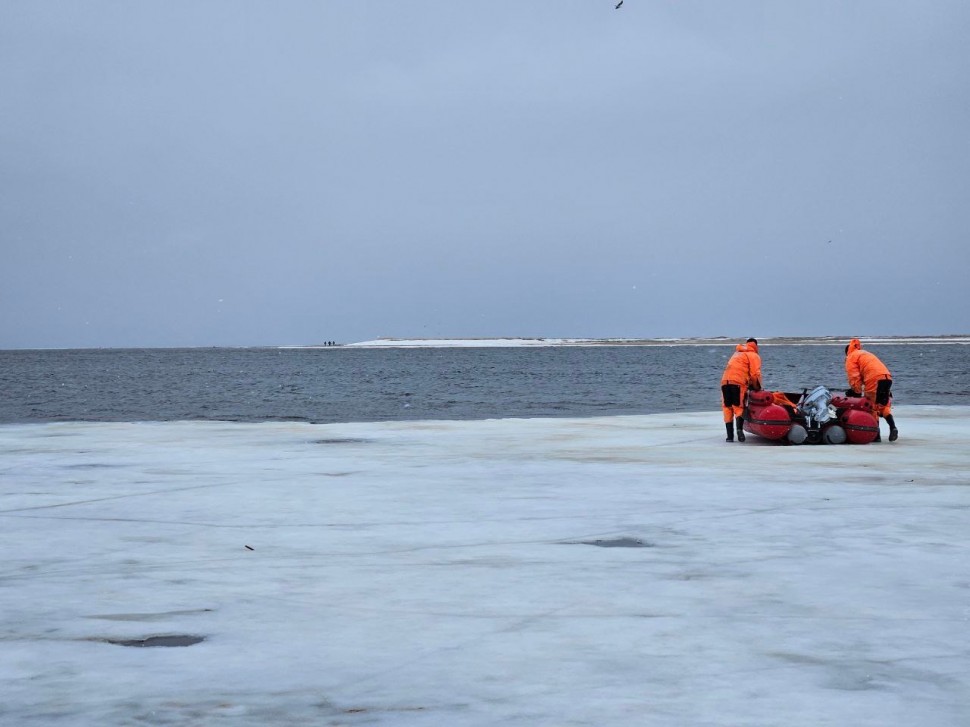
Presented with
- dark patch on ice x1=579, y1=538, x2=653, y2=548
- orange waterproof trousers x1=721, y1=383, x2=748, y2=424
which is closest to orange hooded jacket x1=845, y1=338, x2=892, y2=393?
orange waterproof trousers x1=721, y1=383, x2=748, y2=424

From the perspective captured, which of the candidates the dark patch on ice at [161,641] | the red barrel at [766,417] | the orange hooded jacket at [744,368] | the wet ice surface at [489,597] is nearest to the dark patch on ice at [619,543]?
the wet ice surface at [489,597]

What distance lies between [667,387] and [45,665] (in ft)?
148

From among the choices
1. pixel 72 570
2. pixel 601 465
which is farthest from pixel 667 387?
pixel 72 570

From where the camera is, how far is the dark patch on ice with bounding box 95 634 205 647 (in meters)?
4.73

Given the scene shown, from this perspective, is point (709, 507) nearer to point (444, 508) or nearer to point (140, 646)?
point (444, 508)

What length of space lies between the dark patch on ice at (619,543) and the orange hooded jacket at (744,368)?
7472mm

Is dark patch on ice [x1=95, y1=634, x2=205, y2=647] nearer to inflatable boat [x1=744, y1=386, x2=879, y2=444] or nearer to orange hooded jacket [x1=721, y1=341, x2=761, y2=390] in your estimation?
orange hooded jacket [x1=721, y1=341, x2=761, y2=390]

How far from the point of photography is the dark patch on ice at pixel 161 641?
4.73 m

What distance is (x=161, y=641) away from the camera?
4773 millimetres

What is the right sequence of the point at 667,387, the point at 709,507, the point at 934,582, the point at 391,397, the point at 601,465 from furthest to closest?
the point at 667,387
the point at 391,397
the point at 601,465
the point at 709,507
the point at 934,582

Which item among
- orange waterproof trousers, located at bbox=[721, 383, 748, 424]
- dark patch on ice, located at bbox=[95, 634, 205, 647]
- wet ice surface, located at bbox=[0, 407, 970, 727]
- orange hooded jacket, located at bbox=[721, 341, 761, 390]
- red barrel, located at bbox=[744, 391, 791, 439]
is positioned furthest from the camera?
orange waterproof trousers, located at bbox=[721, 383, 748, 424]

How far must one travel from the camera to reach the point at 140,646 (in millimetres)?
4691

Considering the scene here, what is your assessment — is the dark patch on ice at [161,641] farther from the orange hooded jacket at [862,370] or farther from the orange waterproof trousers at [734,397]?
the orange hooded jacket at [862,370]

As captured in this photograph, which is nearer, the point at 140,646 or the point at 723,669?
the point at 723,669
